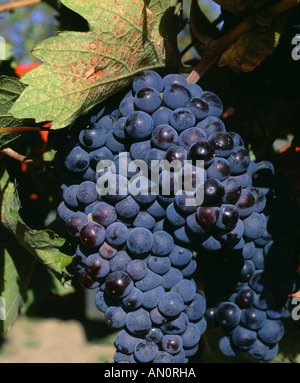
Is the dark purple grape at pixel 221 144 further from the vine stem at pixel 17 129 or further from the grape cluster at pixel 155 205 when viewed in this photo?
the vine stem at pixel 17 129

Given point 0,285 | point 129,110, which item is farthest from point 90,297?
point 129,110

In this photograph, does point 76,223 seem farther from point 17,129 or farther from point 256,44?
point 256,44

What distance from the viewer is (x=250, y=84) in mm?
850

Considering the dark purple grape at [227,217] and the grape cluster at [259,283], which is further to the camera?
the grape cluster at [259,283]

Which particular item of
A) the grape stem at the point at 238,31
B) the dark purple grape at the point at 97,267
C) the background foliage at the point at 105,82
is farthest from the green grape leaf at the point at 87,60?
the dark purple grape at the point at 97,267

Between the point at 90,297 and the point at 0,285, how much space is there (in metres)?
2.14

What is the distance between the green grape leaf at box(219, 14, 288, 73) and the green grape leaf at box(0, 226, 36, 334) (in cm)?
61

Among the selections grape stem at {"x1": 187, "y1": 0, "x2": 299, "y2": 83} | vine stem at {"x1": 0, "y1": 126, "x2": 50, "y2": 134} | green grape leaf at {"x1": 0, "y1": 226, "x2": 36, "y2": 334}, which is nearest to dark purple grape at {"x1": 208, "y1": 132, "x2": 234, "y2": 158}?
grape stem at {"x1": 187, "y1": 0, "x2": 299, "y2": 83}

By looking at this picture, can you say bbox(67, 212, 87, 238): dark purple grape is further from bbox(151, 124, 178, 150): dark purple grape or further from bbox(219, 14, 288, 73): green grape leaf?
bbox(219, 14, 288, 73): green grape leaf

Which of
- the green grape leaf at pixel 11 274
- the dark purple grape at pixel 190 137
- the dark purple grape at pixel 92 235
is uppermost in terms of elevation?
the dark purple grape at pixel 190 137

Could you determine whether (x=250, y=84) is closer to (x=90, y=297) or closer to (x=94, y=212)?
(x=94, y=212)

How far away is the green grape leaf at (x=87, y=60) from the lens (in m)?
0.58

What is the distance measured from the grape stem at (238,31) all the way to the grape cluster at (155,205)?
0.20 ft

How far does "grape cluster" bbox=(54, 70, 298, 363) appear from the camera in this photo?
59cm
